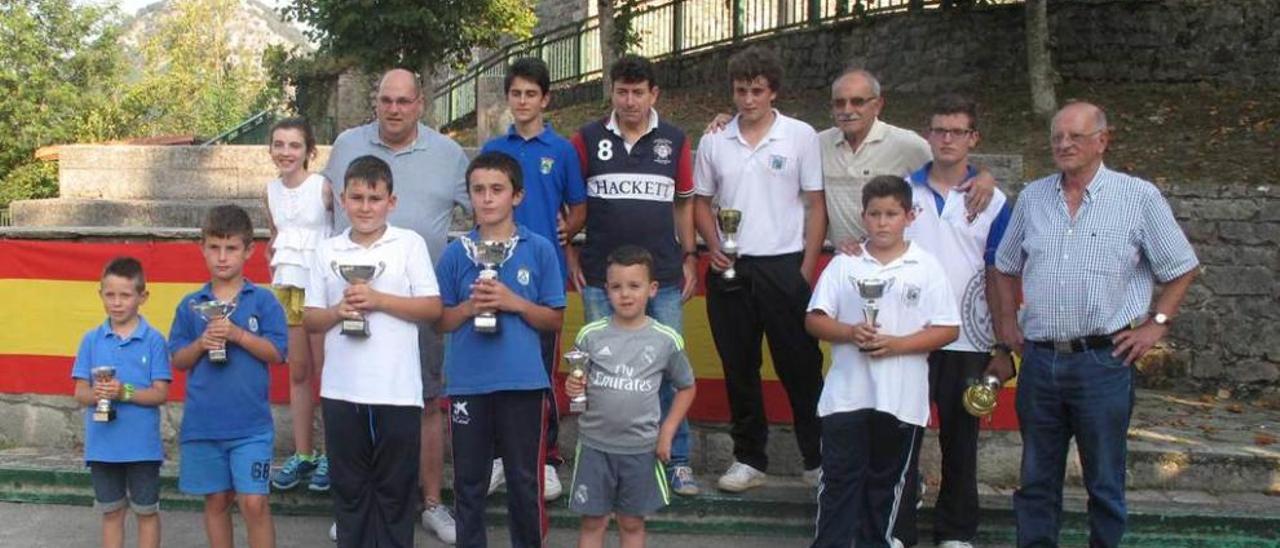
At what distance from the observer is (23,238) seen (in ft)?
23.0

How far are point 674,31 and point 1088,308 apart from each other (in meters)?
15.7

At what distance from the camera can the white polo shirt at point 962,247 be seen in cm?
566

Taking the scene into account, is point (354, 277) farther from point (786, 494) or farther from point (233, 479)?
point (786, 494)

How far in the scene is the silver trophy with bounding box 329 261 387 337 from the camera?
5090mm

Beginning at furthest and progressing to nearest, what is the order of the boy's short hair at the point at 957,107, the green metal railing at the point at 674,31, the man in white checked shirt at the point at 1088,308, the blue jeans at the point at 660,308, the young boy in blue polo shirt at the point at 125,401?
the green metal railing at the point at 674,31
the blue jeans at the point at 660,308
the boy's short hair at the point at 957,107
the young boy in blue polo shirt at the point at 125,401
the man in white checked shirt at the point at 1088,308

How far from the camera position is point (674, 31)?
2038cm

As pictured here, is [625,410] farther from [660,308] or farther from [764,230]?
[764,230]

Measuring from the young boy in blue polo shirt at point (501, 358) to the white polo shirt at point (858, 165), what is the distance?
140 centimetres

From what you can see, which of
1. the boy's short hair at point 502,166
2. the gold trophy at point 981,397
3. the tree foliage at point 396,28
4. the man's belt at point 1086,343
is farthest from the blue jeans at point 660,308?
the tree foliage at point 396,28

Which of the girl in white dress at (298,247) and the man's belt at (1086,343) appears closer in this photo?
the man's belt at (1086,343)

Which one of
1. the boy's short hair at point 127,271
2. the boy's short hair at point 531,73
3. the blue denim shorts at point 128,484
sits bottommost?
the blue denim shorts at point 128,484

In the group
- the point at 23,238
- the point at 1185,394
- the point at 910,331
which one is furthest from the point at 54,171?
the point at 910,331

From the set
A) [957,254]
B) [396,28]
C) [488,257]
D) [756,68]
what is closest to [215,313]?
[488,257]

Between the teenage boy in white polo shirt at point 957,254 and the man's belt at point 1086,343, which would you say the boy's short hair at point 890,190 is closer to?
the teenage boy in white polo shirt at point 957,254
